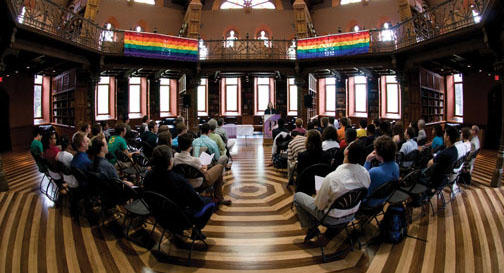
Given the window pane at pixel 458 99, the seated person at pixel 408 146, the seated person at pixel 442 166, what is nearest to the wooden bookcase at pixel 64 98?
the seated person at pixel 408 146

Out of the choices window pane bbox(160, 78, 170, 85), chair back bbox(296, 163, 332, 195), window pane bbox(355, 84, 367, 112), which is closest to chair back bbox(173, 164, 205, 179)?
chair back bbox(296, 163, 332, 195)

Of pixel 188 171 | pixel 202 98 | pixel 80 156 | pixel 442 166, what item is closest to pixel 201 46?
pixel 202 98

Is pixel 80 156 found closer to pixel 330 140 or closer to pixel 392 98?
pixel 330 140

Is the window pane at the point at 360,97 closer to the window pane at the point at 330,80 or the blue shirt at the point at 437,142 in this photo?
the window pane at the point at 330,80

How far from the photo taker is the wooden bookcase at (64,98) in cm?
1144

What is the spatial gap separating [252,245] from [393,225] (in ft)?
5.20

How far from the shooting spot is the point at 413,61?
9.81 metres

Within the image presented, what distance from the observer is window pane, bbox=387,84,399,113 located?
13.8 m

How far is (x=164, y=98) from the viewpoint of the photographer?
16125 mm

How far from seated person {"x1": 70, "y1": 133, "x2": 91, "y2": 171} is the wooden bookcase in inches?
320

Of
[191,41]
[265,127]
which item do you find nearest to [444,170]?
[265,127]

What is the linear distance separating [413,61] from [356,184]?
27.6 feet

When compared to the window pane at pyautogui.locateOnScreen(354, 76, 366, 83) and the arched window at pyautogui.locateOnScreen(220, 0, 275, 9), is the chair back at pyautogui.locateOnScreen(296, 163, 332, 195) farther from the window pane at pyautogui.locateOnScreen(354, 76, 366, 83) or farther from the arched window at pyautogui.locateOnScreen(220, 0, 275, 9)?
the arched window at pyautogui.locateOnScreen(220, 0, 275, 9)

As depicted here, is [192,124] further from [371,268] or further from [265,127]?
[371,268]
